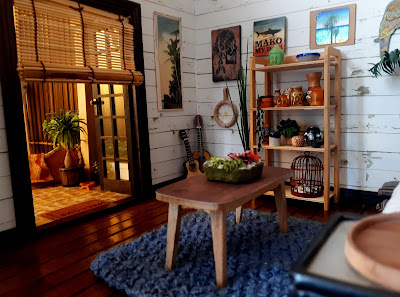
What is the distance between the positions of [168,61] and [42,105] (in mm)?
2658

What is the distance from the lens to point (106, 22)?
3082 mm

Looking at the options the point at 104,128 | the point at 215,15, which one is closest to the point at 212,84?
the point at 215,15

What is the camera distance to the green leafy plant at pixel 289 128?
331 cm

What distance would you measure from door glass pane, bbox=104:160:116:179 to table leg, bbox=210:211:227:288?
2.33 meters

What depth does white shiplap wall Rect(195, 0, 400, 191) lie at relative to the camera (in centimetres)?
304

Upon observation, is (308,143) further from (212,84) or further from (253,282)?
(253,282)

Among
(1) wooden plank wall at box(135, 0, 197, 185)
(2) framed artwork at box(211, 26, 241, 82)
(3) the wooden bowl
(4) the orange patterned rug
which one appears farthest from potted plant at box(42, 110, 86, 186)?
(3) the wooden bowl

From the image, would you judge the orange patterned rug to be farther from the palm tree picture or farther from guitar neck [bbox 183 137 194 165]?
the palm tree picture

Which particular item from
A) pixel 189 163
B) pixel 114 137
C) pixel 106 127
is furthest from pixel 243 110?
pixel 106 127

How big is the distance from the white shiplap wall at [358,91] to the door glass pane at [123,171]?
64.6 inches

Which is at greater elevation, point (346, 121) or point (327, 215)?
point (346, 121)

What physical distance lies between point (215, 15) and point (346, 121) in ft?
6.17

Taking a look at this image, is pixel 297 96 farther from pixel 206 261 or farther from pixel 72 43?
pixel 72 43

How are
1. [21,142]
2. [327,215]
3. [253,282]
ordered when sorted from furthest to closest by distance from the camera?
[327,215] → [21,142] → [253,282]
